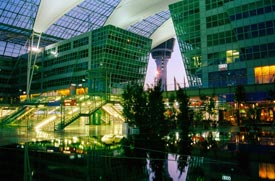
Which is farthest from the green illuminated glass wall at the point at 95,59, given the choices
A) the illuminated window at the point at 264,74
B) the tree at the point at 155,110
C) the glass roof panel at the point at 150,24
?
the tree at the point at 155,110

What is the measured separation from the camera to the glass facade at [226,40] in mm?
46844

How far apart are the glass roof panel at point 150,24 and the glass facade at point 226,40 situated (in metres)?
30.1

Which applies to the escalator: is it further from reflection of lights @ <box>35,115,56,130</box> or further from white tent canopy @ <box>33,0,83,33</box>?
white tent canopy @ <box>33,0,83,33</box>

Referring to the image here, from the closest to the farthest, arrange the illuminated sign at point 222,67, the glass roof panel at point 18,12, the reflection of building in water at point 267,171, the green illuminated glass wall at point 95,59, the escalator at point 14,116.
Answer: the reflection of building in water at point 267,171 < the escalator at point 14,116 < the illuminated sign at point 222,67 < the green illuminated glass wall at point 95,59 < the glass roof panel at point 18,12

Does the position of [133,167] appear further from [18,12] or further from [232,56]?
[18,12]

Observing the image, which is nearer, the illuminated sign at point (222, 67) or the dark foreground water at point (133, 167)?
the dark foreground water at point (133, 167)

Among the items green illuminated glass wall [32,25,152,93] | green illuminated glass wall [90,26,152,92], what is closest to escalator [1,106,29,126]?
green illuminated glass wall [90,26,152,92]

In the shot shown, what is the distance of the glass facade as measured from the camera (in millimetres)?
46844

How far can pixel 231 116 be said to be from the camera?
46.9 metres

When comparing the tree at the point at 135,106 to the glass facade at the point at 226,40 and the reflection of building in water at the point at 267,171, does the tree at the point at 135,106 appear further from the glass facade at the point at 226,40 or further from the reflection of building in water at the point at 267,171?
the glass facade at the point at 226,40

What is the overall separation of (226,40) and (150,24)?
46130 mm

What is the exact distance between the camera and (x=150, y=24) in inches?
3708

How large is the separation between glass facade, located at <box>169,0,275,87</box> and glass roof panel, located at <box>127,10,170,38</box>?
1185 inches

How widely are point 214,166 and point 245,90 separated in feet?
116
